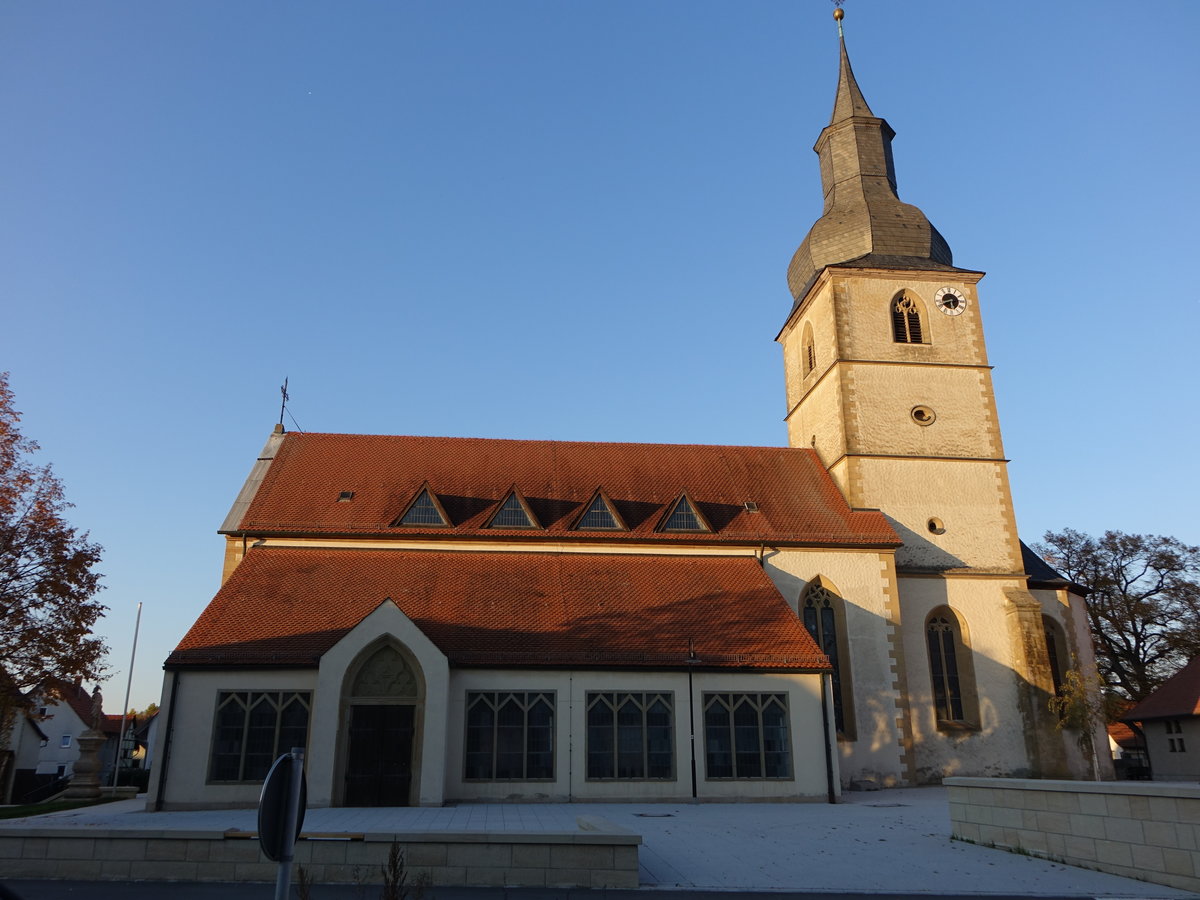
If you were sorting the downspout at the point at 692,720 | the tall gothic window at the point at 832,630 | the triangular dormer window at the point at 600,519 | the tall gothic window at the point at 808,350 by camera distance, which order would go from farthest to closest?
1. the tall gothic window at the point at 808,350
2. the triangular dormer window at the point at 600,519
3. the tall gothic window at the point at 832,630
4. the downspout at the point at 692,720

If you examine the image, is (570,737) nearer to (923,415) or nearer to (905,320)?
(923,415)

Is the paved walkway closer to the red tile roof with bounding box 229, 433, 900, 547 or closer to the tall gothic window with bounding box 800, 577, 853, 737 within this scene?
the tall gothic window with bounding box 800, 577, 853, 737

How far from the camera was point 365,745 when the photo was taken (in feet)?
60.0

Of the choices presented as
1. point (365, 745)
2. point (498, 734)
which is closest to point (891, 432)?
point (498, 734)

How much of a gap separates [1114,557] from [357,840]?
126 ft

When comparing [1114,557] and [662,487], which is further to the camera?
[1114,557]

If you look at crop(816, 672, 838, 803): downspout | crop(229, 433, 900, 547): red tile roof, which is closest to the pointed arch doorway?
crop(229, 433, 900, 547): red tile roof

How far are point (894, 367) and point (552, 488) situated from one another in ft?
36.6

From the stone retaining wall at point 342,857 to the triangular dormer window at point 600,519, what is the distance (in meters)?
14.7

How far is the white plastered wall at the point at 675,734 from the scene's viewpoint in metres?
18.7

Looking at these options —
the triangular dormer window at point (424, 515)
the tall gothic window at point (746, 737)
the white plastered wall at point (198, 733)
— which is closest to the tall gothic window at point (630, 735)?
the tall gothic window at point (746, 737)

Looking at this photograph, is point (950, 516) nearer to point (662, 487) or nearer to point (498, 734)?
point (662, 487)

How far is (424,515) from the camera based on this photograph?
78.2 feet

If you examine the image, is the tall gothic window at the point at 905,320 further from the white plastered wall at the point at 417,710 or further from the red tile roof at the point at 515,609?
the white plastered wall at the point at 417,710
